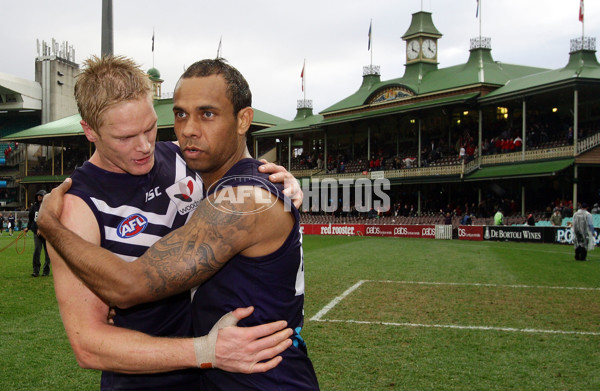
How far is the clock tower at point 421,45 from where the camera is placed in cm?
4478

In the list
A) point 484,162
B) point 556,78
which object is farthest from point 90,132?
point 484,162

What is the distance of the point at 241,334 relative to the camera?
250 cm

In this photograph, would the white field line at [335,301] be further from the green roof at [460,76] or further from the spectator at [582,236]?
the green roof at [460,76]

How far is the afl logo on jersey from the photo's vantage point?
2783 millimetres

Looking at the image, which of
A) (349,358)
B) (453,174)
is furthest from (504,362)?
(453,174)

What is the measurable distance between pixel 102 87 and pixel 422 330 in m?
6.96

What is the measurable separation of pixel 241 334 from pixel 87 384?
4.36 meters

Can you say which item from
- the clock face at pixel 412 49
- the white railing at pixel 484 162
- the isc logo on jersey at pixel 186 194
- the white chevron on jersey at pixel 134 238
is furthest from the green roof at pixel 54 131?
the white chevron on jersey at pixel 134 238

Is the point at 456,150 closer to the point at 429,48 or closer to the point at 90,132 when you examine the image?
the point at 429,48

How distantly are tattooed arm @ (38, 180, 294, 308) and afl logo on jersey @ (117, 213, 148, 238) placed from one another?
10.7 inches

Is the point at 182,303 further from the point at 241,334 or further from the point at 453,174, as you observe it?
the point at 453,174

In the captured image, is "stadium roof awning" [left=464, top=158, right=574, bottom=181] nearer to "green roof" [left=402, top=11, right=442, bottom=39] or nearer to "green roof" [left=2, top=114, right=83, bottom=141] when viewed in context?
"green roof" [left=402, top=11, right=442, bottom=39]

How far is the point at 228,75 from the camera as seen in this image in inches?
106

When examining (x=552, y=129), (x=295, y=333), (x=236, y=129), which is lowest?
(x=295, y=333)
